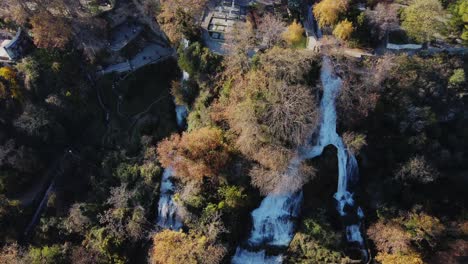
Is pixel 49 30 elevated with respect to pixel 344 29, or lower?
lower

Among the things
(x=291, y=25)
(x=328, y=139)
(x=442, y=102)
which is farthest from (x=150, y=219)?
(x=442, y=102)

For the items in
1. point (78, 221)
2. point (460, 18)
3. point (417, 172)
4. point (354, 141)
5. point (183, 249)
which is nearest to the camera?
point (183, 249)

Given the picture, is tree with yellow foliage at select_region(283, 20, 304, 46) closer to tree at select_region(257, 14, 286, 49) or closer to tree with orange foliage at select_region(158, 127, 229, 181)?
tree at select_region(257, 14, 286, 49)

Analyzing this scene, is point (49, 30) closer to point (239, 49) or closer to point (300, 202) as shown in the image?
point (239, 49)

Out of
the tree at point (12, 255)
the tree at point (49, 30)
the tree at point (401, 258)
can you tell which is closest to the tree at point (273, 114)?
the tree at point (401, 258)

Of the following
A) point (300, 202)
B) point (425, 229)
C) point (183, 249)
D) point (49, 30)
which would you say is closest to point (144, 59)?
point (49, 30)

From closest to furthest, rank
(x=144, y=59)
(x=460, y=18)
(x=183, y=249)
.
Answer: (x=183, y=249), (x=460, y=18), (x=144, y=59)

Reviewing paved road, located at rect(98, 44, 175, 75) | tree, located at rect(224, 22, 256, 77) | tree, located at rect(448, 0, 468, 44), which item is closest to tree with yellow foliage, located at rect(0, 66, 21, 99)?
paved road, located at rect(98, 44, 175, 75)
